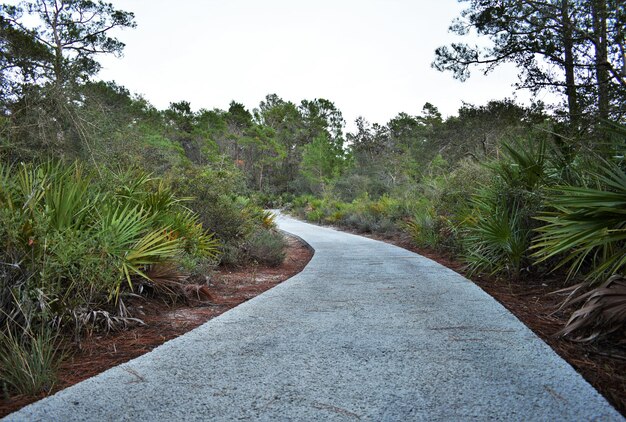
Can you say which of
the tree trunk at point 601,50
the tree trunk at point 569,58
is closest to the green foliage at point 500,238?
the tree trunk at point 601,50

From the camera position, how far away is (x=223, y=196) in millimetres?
8094

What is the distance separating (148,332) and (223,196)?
4911 millimetres

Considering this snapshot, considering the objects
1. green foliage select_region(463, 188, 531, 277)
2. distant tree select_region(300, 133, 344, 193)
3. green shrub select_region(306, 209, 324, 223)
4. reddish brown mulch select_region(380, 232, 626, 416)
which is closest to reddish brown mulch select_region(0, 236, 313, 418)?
reddish brown mulch select_region(380, 232, 626, 416)

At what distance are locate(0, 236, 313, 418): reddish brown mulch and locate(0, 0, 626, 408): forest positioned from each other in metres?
0.14

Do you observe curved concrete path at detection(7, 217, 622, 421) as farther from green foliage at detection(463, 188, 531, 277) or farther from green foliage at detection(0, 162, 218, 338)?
green foliage at detection(463, 188, 531, 277)

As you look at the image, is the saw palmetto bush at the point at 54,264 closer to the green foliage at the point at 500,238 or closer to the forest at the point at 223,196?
the forest at the point at 223,196

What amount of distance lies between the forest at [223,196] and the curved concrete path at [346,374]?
563mm

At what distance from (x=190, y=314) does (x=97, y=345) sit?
3.89 ft

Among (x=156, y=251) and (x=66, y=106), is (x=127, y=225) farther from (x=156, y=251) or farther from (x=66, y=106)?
(x=66, y=106)

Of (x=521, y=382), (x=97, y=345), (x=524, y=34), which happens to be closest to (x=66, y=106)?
(x=97, y=345)

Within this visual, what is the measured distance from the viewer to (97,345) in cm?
303

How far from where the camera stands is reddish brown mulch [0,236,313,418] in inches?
98.0

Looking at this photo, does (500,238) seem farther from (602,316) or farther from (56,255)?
(56,255)

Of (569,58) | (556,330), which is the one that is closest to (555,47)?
(569,58)
